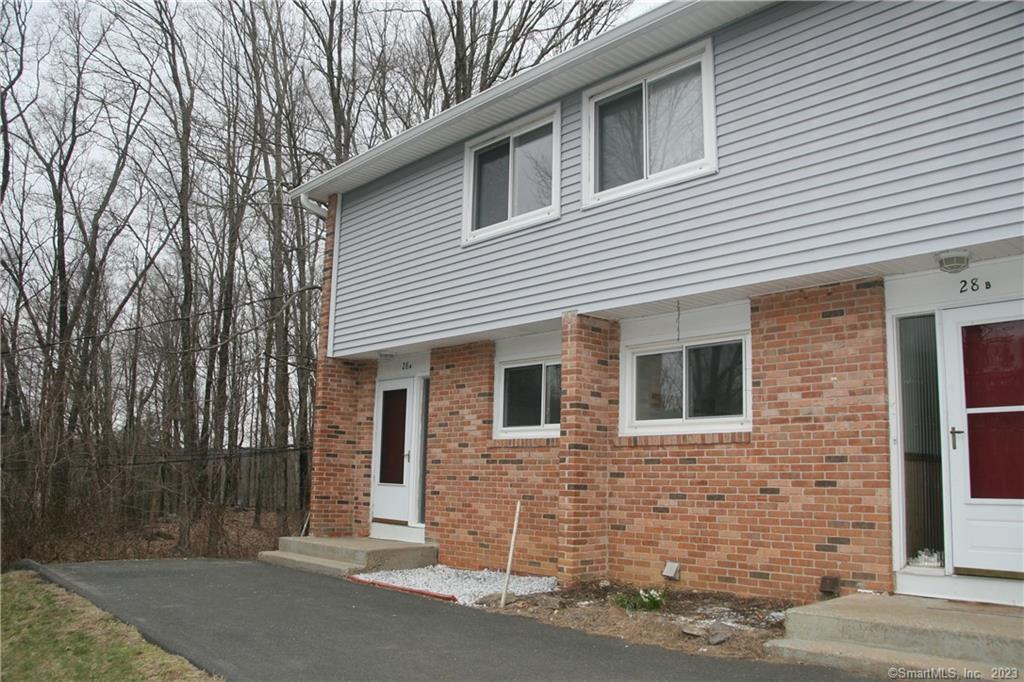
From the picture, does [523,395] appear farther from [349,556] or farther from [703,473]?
[349,556]

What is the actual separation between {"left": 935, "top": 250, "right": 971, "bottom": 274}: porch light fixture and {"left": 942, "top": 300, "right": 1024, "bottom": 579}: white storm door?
36cm

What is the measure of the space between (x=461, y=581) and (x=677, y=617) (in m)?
3.18

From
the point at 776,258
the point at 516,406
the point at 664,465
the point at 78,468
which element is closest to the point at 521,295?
the point at 516,406

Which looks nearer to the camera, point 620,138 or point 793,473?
point 793,473

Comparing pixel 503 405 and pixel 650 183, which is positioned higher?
pixel 650 183

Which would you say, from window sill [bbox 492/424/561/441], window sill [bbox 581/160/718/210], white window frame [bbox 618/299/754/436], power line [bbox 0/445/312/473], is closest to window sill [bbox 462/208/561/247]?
window sill [bbox 581/160/718/210]

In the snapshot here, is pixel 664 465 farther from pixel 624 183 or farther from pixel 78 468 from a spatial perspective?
pixel 78 468

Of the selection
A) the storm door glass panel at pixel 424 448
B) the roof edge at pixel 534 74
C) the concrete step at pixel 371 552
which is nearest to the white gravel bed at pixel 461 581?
the concrete step at pixel 371 552

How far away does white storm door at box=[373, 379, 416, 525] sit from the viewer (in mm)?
11242

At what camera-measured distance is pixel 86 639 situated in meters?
6.68

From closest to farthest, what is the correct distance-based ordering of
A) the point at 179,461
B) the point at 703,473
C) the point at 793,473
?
the point at 793,473 → the point at 703,473 → the point at 179,461

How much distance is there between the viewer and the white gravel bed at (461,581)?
8109 millimetres

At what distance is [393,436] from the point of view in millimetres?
11695

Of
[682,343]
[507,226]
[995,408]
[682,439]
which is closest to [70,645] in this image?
[682,439]
